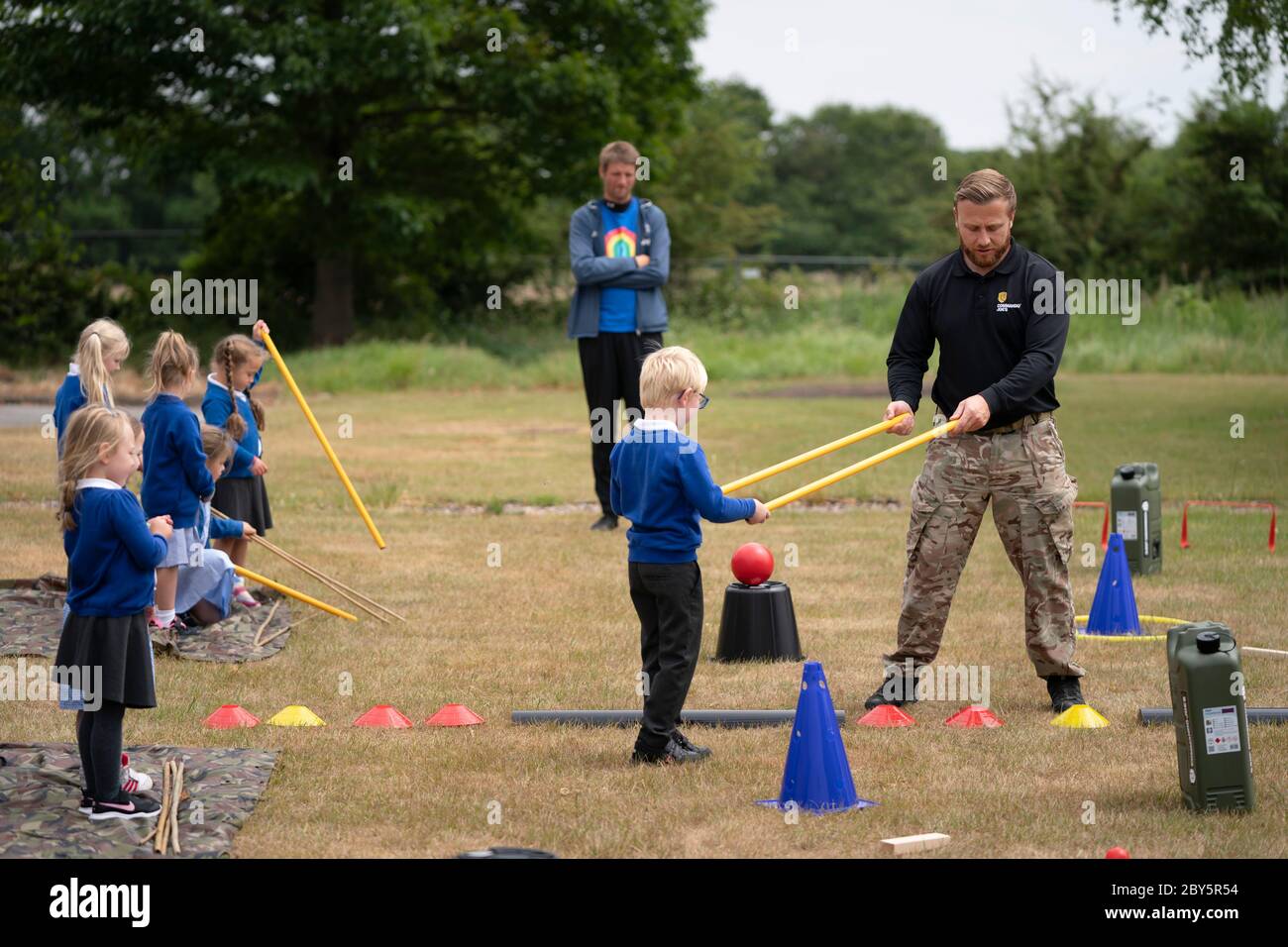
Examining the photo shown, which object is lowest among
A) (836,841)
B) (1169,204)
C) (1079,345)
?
(836,841)

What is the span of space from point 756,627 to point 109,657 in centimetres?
325

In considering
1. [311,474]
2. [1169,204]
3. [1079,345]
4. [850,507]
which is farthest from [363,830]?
[1169,204]

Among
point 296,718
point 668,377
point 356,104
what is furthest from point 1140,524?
point 356,104

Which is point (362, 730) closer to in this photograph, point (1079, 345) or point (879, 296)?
point (1079, 345)

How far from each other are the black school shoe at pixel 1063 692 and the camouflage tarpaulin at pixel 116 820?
3.22 m

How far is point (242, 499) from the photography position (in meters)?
9.05

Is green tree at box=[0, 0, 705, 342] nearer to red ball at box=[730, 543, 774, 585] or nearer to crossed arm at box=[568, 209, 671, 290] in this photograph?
crossed arm at box=[568, 209, 671, 290]

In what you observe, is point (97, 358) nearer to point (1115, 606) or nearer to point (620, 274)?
point (620, 274)

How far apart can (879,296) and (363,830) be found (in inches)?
1112

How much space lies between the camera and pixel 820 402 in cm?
2167

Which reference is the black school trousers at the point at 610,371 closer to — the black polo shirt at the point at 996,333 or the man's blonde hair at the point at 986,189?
the black polo shirt at the point at 996,333

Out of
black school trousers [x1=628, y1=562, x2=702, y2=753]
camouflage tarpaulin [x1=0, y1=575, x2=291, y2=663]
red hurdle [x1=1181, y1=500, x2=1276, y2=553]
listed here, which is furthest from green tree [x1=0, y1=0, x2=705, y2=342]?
black school trousers [x1=628, y1=562, x2=702, y2=753]

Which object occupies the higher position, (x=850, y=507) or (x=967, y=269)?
(x=967, y=269)
